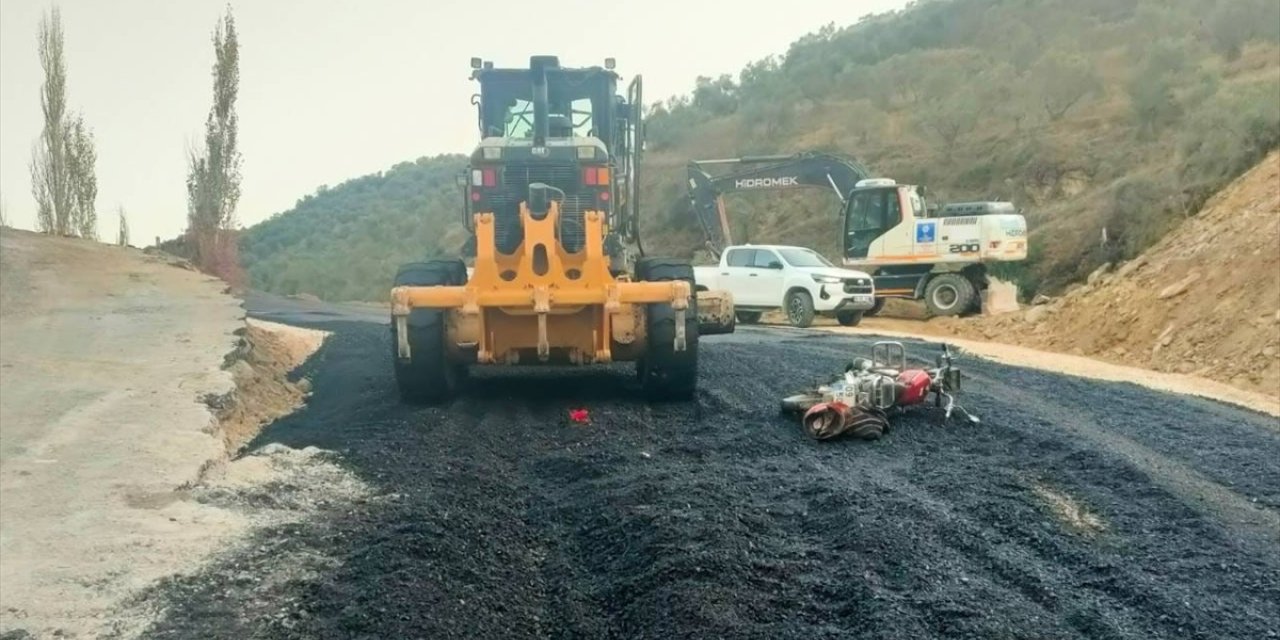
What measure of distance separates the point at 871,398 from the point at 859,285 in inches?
554

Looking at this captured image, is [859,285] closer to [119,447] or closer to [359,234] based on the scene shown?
[119,447]

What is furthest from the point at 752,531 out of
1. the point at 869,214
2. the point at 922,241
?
the point at 869,214

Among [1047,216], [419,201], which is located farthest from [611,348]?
[419,201]

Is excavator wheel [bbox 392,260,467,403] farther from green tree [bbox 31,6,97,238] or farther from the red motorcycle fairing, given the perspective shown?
green tree [bbox 31,6,97,238]

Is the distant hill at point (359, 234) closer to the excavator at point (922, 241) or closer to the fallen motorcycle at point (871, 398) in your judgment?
the excavator at point (922, 241)

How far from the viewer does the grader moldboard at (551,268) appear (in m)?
10.2

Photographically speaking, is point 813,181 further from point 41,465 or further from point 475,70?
point 41,465

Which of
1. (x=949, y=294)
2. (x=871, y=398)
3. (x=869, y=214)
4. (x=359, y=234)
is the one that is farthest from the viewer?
(x=359, y=234)

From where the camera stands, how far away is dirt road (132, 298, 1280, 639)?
521 centimetres

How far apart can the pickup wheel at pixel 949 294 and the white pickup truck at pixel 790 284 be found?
4.27 ft

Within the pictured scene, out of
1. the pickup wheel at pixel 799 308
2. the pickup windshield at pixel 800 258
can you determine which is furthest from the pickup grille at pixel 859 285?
the pickup windshield at pixel 800 258

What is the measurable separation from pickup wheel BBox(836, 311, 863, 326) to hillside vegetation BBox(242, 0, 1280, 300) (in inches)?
161

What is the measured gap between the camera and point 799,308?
2350 cm

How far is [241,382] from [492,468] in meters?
4.08
